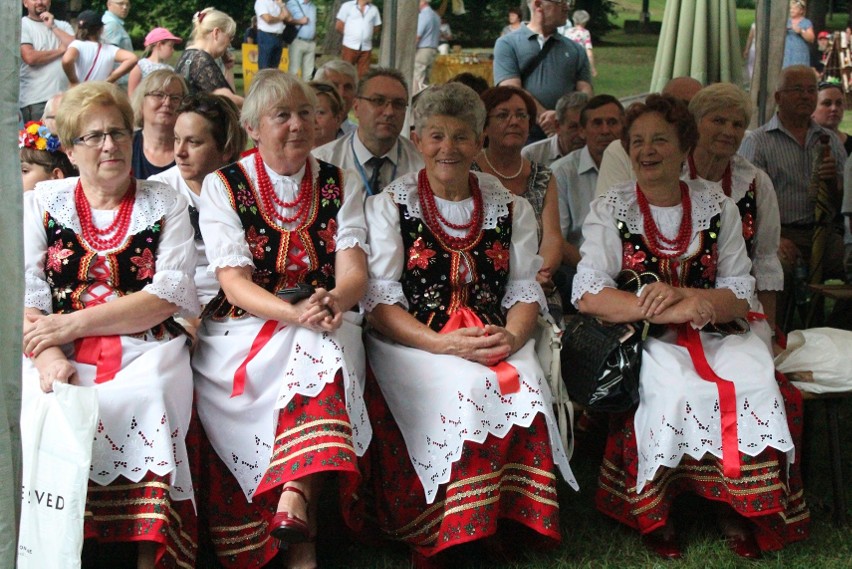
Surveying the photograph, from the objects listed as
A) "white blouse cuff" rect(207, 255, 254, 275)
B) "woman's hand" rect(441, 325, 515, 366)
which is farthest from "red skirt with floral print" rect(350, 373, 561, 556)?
"white blouse cuff" rect(207, 255, 254, 275)

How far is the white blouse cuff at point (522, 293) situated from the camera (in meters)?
4.06

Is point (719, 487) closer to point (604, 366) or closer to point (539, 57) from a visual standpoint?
point (604, 366)

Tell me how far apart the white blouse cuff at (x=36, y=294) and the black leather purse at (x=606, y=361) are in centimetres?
184

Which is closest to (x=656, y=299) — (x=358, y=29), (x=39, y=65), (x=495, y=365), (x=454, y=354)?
(x=495, y=365)

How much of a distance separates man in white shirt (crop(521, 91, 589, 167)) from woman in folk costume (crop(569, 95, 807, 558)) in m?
1.74

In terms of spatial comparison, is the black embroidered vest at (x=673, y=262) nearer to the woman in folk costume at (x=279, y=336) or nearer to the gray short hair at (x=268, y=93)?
the woman in folk costume at (x=279, y=336)

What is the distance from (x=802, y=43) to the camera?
12.7 m

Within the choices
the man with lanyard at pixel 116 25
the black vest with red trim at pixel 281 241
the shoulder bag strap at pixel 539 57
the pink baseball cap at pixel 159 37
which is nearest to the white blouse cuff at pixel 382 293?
the black vest with red trim at pixel 281 241

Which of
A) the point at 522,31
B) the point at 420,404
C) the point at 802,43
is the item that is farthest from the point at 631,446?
the point at 802,43

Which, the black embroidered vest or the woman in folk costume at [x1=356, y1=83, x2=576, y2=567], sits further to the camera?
the black embroidered vest

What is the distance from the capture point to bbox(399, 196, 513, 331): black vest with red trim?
3.98 metres

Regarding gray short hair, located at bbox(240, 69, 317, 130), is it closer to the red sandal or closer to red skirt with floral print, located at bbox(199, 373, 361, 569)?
red skirt with floral print, located at bbox(199, 373, 361, 569)

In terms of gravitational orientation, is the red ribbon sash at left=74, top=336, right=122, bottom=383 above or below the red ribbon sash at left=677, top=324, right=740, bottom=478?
above

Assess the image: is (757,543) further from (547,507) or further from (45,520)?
(45,520)
